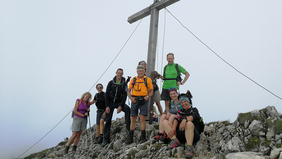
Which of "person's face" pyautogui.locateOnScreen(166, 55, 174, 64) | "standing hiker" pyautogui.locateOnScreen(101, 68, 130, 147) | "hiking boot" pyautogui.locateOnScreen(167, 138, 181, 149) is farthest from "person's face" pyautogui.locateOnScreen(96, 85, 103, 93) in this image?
"hiking boot" pyautogui.locateOnScreen(167, 138, 181, 149)

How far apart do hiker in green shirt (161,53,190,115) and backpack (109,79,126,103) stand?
181cm

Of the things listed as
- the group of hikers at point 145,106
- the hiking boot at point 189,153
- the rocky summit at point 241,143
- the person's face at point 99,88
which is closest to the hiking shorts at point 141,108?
the group of hikers at point 145,106

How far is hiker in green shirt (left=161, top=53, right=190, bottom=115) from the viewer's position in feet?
22.6

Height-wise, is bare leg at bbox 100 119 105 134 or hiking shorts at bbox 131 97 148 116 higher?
hiking shorts at bbox 131 97 148 116

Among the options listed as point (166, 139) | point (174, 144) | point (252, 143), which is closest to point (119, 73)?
point (166, 139)

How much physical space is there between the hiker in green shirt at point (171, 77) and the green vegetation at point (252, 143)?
3009mm

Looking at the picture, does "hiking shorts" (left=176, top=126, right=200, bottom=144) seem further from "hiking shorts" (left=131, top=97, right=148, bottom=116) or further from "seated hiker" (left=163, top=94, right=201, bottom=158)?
"hiking shorts" (left=131, top=97, right=148, bottom=116)

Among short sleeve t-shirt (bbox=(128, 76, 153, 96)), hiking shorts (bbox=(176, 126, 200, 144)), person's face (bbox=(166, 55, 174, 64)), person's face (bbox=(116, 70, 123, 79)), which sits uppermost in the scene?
person's face (bbox=(166, 55, 174, 64))

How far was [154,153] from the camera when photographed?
5.36 m

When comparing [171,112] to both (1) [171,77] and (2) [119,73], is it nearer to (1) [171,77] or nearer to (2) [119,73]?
(1) [171,77]

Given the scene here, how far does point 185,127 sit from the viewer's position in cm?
467

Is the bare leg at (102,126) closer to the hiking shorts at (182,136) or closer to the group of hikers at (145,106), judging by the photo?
the group of hikers at (145,106)

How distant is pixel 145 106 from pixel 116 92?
5.50 feet

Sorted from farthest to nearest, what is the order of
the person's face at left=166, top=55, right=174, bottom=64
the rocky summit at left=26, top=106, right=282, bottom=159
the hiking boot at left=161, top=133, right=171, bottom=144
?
1. the person's face at left=166, top=55, right=174, bottom=64
2. the hiking boot at left=161, top=133, right=171, bottom=144
3. the rocky summit at left=26, top=106, right=282, bottom=159
